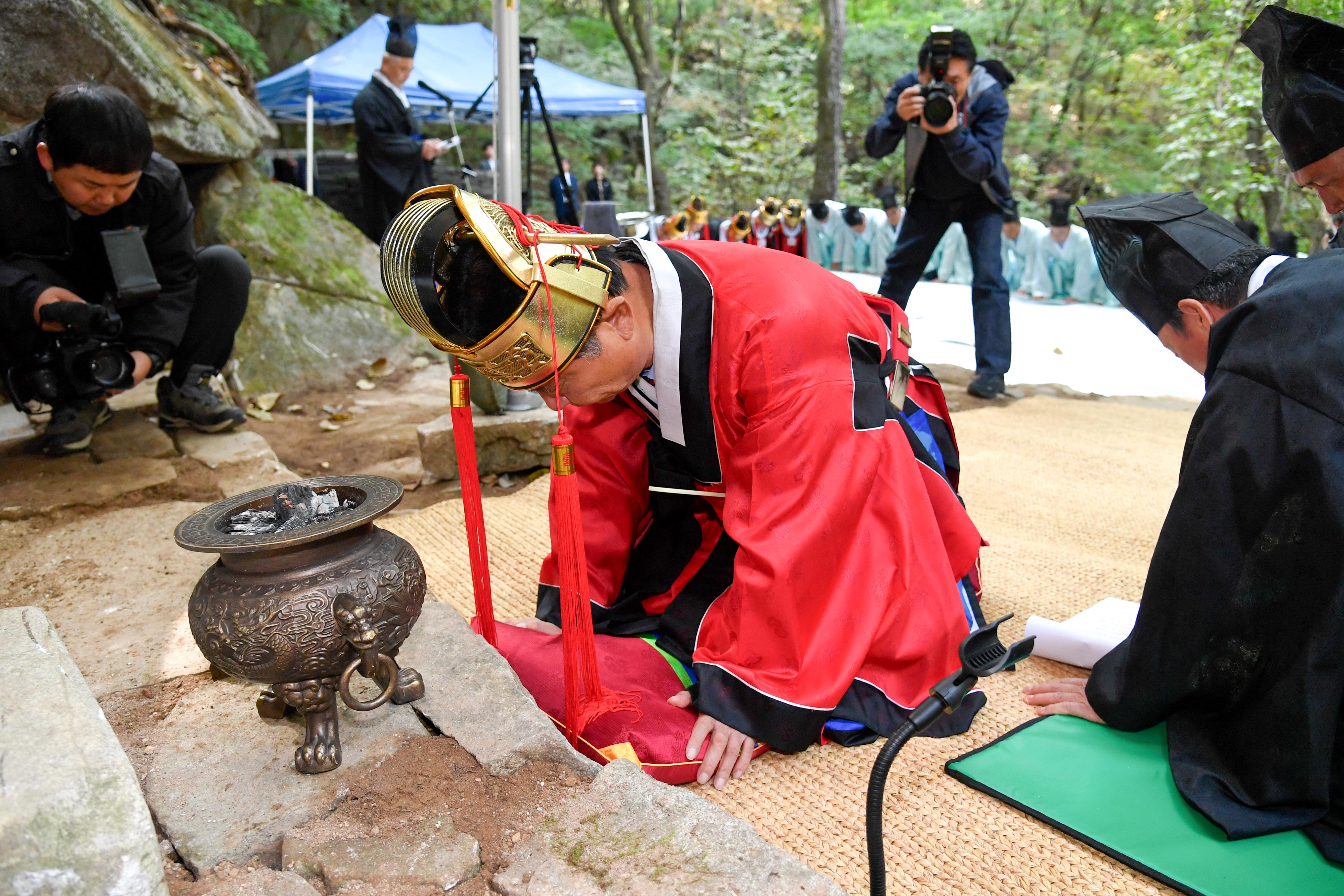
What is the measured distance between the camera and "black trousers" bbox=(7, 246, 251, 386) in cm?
338

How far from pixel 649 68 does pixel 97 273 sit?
12.5 m

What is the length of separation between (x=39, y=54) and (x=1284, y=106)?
4.34 metres

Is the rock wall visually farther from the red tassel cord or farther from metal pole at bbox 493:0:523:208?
the red tassel cord

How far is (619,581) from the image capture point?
199 cm

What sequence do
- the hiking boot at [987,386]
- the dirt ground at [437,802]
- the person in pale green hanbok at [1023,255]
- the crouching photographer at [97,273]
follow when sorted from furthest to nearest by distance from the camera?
the person in pale green hanbok at [1023,255] < the hiking boot at [987,386] < the crouching photographer at [97,273] < the dirt ground at [437,802]

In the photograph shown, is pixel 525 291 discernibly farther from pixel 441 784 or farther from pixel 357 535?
pixel 441 784

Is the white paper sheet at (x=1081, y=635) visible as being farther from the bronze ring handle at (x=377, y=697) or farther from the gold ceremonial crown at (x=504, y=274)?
the bronze ring handle at (x=377, y=697)

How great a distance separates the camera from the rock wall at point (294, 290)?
4.42m

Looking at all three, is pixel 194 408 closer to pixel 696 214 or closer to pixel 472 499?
pixel 472 499

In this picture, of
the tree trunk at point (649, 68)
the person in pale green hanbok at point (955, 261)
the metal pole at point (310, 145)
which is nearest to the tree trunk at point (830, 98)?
the person in pale green hanbok at point (955, 261)

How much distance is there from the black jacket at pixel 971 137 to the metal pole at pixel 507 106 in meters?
1.66

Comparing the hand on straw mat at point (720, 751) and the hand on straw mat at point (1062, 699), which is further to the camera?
the hand on straw mat at point (1062, 699)

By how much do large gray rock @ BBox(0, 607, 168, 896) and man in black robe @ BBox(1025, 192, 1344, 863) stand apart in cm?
146

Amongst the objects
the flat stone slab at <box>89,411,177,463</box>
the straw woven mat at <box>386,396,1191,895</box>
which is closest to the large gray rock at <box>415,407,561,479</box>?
the straw woven mat at <box>386,396,1191,895</box>
